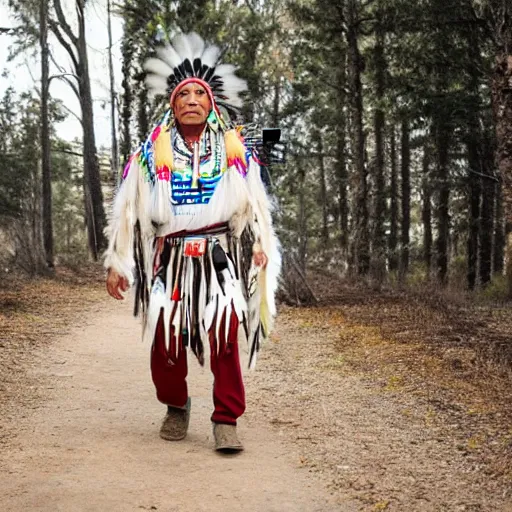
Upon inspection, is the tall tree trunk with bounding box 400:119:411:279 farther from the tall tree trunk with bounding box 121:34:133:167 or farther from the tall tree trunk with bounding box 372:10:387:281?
the tall tree trunk with bounding box 121:34:133:167

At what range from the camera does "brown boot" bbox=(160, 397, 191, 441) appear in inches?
158

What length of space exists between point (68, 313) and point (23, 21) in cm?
1072

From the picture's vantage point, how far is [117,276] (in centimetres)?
405

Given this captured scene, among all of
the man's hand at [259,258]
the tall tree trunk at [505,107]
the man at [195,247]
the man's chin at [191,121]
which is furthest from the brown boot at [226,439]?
the tall tree trunk at [505,107]

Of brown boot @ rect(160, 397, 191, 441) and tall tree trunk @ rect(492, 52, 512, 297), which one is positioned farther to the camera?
tall tree trunk @ rect(492, 52, 512, 297)

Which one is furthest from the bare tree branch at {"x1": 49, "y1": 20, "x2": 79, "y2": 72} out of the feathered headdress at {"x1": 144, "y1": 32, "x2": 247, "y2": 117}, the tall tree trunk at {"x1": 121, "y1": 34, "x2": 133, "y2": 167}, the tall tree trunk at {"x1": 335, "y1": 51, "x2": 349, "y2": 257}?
the feathered headdress at {"x1": 144, "y1": 32, "x2": 247, "y2": 117}

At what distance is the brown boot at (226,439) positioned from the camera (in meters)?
3.75

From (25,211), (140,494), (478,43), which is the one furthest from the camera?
(25,211)

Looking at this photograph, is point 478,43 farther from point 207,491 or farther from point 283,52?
point 207,491

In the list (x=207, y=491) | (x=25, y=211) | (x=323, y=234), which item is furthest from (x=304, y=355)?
(x=323, y=234)

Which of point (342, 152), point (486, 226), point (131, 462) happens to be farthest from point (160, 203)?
point (342, 152)

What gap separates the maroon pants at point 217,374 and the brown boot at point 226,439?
35 millimetres

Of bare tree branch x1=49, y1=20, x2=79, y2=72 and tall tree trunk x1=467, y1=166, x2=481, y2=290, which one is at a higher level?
bare tree branch x1=49, y1=20, x2=79, y2=72

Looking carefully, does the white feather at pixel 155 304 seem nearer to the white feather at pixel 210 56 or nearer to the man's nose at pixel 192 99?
the man's nose at pixel 192 99
